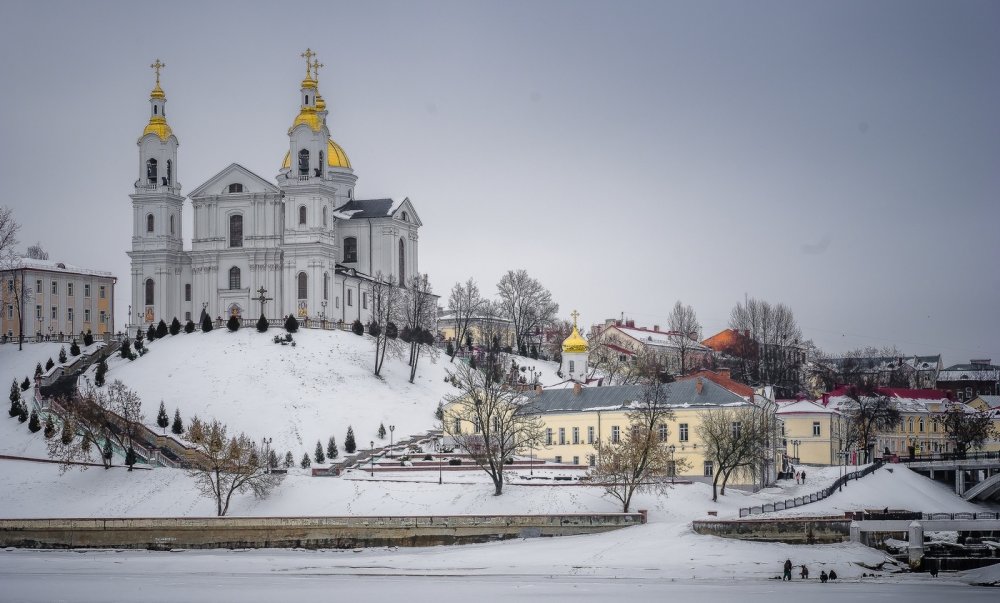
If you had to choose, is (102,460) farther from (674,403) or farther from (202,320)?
(674,403)

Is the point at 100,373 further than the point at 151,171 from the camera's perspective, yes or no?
No

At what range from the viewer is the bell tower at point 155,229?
95062 millimetres

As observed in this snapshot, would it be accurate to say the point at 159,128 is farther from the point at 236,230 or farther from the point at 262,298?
the point at 262,298

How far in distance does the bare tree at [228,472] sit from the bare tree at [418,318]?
2580 cm

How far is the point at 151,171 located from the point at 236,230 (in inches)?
279

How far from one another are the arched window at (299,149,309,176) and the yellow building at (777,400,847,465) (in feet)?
117

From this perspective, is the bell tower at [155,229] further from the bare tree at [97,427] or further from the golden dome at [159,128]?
the bare tree at [97,427]

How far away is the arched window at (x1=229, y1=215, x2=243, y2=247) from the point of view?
315 feet

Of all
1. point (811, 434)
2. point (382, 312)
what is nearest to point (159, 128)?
point (382, 312)

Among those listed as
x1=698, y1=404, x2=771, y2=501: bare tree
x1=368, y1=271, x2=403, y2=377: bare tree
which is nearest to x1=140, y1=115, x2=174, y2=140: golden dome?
x1=368, y1=271, x2=403, y2=377: bare tree

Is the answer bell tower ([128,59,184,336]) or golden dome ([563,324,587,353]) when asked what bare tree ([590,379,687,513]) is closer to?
golden dome ([563,324,587,353])

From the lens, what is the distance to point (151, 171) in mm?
95938

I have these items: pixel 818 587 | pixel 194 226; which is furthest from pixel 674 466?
pixel 194 226

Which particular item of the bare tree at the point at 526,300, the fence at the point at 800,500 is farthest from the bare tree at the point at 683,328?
the fence at the point at 800,500
